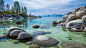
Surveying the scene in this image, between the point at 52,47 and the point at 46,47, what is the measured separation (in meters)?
0.49

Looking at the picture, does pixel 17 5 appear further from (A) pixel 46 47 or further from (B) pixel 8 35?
(A) pixel 46 47

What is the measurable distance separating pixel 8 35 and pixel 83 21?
554 inches

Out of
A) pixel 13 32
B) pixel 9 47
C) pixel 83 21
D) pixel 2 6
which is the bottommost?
pixel 9 47

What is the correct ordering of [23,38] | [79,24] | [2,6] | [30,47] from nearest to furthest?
[30,47] < [23,38] < [79,24] < [2,6]

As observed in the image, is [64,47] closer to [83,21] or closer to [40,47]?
[40,47]

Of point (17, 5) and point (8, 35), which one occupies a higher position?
point (17, 5)

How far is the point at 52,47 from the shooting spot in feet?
17.4

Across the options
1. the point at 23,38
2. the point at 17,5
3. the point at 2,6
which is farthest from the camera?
the point at 17,5

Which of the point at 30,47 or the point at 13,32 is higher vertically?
the point at 13,32

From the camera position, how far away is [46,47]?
17.5 feet

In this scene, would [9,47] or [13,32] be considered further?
[13,32]

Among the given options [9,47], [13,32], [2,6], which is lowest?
[9,47]

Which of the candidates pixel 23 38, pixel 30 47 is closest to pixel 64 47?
pixel 30 47

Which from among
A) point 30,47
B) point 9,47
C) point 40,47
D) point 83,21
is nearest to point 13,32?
point 9,47
